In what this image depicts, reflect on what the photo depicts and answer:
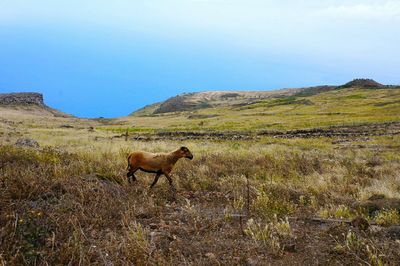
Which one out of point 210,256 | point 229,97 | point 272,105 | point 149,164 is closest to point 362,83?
point 272,105

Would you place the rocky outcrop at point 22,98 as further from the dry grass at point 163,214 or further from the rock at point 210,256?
the rock at point 210,256

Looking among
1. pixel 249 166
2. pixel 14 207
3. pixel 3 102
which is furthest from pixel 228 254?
pixel 3 102

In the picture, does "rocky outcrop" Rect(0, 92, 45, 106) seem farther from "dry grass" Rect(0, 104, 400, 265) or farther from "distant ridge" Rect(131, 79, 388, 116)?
"dry grass" Rect(0, 104, 400, 265)

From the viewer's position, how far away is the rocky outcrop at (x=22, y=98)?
107m

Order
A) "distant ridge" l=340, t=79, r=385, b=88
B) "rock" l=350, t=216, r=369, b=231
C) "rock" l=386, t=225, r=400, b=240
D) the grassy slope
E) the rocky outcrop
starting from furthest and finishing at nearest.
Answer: "distant ridge" l=340, t=79, r=385, b=88 → the rocky outcrop → the grassy slope → "rock" l=350, t=216, r=369, b=231 → "rock" l=386, t=225, r=400, b=240

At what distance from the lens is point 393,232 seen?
689 centimetres

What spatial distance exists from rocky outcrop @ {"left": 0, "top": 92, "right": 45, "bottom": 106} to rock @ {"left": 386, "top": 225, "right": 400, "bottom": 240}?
11121 cm

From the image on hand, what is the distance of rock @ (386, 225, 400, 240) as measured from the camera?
677 cm

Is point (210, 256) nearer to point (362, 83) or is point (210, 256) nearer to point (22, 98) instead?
point (22, 98)

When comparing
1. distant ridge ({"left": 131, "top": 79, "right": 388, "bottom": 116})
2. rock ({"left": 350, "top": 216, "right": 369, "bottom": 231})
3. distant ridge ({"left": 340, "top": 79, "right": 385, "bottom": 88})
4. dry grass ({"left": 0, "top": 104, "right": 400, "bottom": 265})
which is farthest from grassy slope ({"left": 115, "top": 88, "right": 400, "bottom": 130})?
rock ({"left": 350, "top": 216, "right": 369, "bottom": 231})

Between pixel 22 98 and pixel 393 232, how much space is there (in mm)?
115501

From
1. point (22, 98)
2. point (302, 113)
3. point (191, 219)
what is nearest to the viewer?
point (191, 219)

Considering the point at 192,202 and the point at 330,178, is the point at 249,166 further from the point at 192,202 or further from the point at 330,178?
the point at 192,202

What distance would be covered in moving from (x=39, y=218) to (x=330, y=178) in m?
9.29
